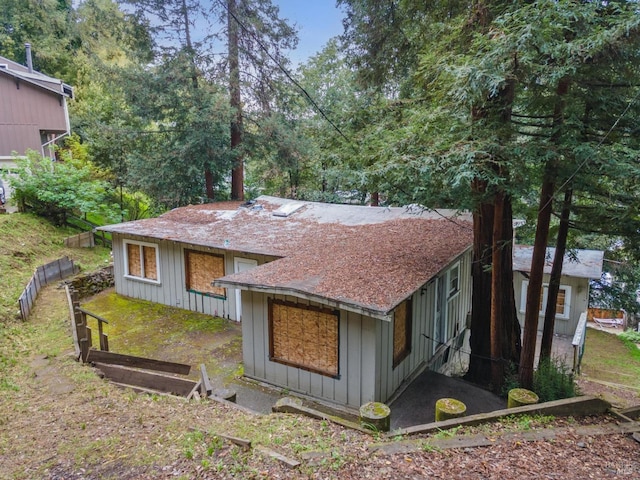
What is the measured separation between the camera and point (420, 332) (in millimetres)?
8570

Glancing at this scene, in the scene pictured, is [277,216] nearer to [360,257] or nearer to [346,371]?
[360,257]

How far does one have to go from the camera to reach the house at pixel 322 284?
271 inches

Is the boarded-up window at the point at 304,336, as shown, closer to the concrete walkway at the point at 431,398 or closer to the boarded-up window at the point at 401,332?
the boarded-up window at the point at 401,332

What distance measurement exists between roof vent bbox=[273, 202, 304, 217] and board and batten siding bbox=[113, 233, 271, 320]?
3040 mm

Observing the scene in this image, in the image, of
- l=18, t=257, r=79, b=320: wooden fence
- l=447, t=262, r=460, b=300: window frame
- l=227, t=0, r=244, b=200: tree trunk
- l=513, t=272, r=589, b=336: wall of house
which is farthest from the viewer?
l=227, t=0, r=244, b=200: tree trunk

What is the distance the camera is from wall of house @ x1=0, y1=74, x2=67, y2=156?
19500 mm

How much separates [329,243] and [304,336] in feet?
9.99

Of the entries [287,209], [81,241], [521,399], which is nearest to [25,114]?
[81,241]

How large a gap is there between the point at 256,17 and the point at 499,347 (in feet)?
55.8

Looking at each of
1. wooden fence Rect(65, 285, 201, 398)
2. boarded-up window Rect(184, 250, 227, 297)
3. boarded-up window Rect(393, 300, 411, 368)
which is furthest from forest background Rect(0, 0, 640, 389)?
wooden fence Rect(65, 285, 201, 398)

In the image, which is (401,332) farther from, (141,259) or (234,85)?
(234,85)

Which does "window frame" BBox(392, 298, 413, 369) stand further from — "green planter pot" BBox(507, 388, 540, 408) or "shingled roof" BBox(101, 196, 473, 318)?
"green planter pot" BBox(507, 388, 540, 408)

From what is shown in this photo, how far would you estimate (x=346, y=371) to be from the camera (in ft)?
22.9

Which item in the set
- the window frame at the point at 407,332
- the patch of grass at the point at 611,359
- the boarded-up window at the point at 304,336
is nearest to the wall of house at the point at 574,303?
the patch of grass at the point at 611,359
